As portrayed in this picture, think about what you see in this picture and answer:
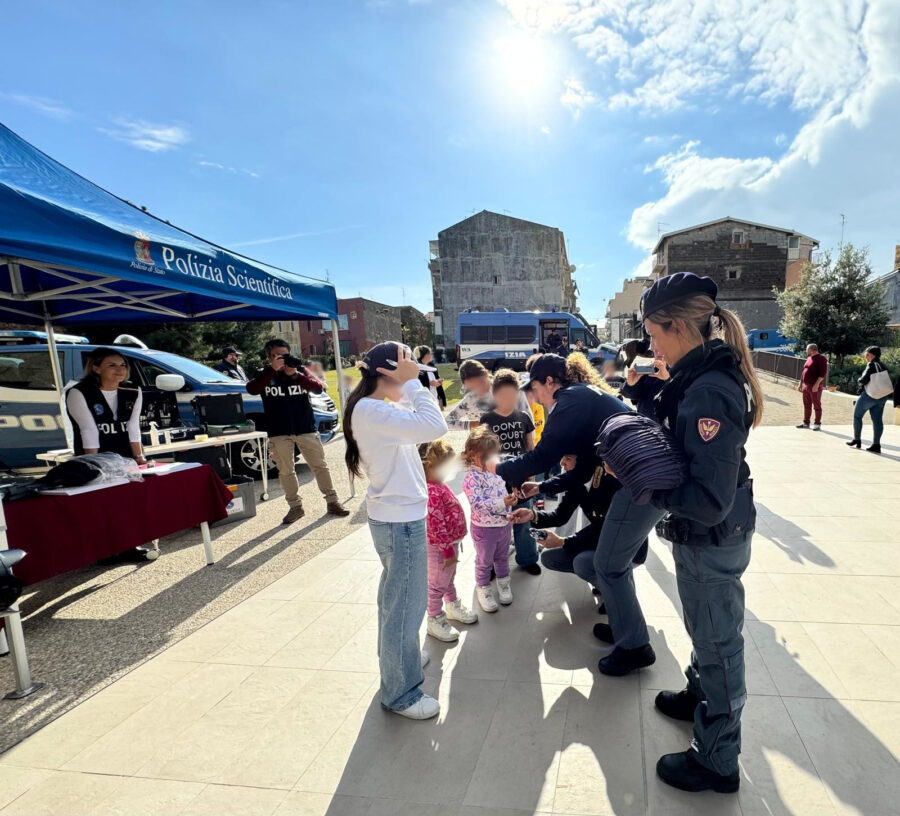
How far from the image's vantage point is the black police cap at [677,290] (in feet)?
5.42

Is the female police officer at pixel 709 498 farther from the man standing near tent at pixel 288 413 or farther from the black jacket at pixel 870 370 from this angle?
the black jacket at pixel 870 370

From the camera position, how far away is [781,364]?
56.5 feet

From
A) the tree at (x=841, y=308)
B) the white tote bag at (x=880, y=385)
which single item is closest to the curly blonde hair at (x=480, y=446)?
the white tote bag at (x=880, y=385)

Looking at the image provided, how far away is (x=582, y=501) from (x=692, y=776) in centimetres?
140

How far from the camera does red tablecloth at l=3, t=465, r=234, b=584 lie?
2.88 metres

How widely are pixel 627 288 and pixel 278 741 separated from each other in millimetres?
70483

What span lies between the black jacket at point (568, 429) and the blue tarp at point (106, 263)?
275 cm

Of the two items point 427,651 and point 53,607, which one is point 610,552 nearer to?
point 427,651

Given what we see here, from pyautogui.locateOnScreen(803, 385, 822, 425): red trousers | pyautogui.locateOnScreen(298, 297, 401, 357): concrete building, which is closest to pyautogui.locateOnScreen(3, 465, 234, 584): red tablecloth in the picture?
pyautogui.locateOnScreen(803, 385, 822, 425): red trousers

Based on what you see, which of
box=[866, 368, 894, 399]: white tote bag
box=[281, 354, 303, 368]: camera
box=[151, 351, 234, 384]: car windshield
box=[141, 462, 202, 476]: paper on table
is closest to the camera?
box=[141, 462, 202, 476]: paper on table

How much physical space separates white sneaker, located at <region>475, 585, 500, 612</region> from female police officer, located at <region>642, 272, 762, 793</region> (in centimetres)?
144

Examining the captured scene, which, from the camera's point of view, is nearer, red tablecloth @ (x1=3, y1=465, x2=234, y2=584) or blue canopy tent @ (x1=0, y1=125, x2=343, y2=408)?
blue canopy tent @ (x1=0, y1=125, x2=343, y2=408)

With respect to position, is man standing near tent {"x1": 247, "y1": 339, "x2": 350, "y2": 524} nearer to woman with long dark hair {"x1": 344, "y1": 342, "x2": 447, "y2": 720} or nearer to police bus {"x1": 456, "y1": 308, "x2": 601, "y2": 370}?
woman with long dark hair {"x1": 344, "y1": 342, "x2": 447, "y2": 720}

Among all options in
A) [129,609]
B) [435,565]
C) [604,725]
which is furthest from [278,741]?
[129,609]
